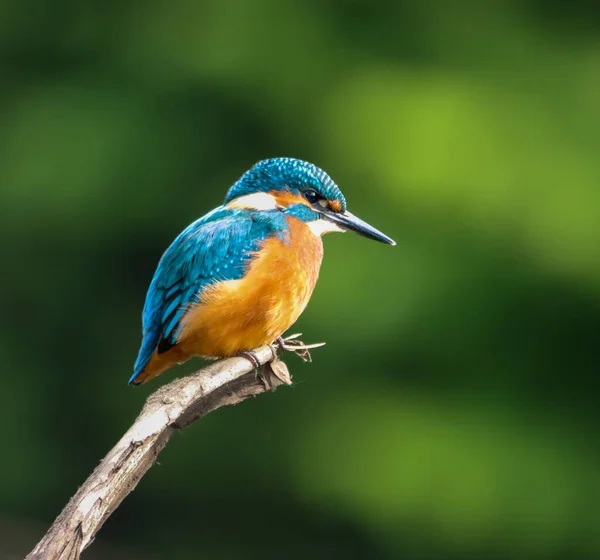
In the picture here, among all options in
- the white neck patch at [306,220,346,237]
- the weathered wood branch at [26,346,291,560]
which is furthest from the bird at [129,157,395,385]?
the weathered wood branch at [26,346,291,560]

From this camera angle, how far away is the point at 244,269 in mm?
2211

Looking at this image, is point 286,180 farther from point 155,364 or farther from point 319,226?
point 155,364

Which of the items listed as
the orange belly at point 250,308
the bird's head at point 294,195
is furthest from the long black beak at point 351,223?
the orange belly at point 250,308

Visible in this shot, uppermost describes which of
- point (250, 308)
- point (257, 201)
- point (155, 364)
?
point (257, 201)

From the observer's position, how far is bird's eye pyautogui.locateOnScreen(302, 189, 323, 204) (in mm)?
2369

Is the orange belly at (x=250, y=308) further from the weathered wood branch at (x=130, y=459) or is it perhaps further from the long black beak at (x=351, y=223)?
the weathered wood branch at (x=130, y=459)

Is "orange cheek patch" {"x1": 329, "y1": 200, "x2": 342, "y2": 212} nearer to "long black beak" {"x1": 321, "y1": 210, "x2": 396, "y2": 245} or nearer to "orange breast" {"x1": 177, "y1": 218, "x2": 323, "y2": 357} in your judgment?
"long black beak" {"x1": 321, "y1": 210, "x2": 396, "y2": 245}

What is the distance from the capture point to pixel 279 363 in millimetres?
2109

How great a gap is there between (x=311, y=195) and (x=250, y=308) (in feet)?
1.23

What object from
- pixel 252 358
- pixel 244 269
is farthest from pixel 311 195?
pixel 252 358

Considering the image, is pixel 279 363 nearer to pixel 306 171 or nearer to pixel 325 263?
pixel 306 171

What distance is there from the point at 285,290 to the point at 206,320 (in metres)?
0.21

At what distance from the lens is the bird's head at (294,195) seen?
235cm

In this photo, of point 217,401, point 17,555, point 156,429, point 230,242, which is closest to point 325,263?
point 17,555
